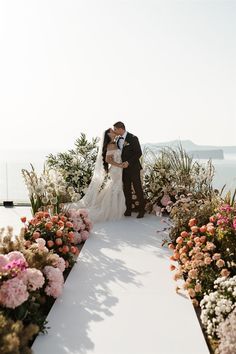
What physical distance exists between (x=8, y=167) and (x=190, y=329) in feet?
25.2

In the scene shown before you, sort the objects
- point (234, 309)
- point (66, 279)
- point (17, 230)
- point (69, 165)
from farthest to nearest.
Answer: point (69, 165)
point (17, 230)
point (66, 279)
point (234, 309)

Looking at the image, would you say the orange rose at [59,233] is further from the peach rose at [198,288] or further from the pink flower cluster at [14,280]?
the peach rose at [198,288]

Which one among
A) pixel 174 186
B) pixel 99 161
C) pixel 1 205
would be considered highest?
pixel 99 161

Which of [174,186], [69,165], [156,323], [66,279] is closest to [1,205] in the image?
[69,165]

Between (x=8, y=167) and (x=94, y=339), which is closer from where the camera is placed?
(x=94, y=339)

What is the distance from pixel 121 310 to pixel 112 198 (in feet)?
12.9

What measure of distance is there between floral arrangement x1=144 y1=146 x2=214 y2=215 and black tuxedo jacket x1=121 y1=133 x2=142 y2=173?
0.62 meters

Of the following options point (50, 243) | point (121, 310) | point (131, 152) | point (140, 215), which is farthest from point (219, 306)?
point (131, 152)

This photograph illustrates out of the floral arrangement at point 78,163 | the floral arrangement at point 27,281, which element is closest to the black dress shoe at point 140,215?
the floral arrangement at point 78,163

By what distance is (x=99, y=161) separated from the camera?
757cm

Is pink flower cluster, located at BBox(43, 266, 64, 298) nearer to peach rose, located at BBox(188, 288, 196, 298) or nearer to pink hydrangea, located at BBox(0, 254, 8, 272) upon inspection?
pink hydrangea, located at BBox(0, 254, 8, 272)

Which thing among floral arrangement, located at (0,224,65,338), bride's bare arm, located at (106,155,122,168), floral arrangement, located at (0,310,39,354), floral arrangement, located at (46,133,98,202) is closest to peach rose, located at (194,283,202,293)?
floral arrangement, located at (0,224,65,338)

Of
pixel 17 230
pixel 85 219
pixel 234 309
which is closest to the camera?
pixel 234 309

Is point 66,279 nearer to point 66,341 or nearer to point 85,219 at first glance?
point 66,341
